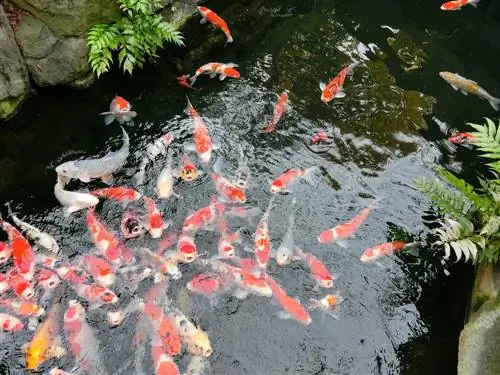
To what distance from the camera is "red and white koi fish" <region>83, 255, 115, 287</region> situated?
5582 mm

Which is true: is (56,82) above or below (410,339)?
above

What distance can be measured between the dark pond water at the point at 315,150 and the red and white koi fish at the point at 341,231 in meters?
0.11

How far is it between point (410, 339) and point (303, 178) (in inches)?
97.6

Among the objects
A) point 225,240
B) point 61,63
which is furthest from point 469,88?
point 61,63

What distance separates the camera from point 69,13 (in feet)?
24.2

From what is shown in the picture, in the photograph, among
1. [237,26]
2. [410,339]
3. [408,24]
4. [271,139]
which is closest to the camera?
[410,339]

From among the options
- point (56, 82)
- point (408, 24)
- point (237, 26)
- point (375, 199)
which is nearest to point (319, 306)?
point (375, 199)

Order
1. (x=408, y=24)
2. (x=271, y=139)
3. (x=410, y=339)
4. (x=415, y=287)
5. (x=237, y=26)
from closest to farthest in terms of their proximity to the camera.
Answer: (x=410, y=339)
(x=415, y=287)
(x=271, y=139)
(x=237, y=26)
(x=408, y=24)

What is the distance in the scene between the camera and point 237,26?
999 centimetres

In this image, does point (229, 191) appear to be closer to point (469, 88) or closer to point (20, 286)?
point (20, 286)

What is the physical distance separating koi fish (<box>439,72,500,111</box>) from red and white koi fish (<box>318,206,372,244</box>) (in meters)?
3.95

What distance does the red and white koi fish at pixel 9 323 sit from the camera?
16.9ft

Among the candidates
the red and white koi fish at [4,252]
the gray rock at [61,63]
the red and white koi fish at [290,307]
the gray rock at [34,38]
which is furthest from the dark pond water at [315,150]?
the gray rock at [34,38]

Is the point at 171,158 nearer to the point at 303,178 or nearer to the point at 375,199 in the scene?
the point at 303,178
